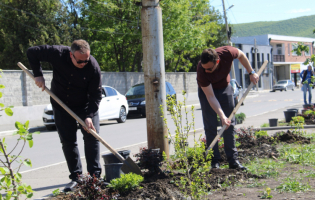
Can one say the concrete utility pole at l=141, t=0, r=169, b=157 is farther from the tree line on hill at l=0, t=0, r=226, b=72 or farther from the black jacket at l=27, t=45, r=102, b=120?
the tree line on hill at l=0, t=0, r=226, b=72

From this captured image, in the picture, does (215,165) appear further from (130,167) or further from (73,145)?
(73,145)

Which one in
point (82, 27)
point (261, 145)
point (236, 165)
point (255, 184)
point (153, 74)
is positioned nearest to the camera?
point (255, 184)

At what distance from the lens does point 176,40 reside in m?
29.5

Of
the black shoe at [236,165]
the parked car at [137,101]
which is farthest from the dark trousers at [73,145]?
the parked car at [137,101]

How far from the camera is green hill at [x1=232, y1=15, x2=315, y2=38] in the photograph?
17412 cm

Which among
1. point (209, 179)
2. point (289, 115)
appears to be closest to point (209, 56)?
point (209, 179)

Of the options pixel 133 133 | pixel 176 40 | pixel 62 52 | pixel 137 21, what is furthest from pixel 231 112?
pixel 176 40

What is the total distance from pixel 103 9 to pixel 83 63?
23.1 meters

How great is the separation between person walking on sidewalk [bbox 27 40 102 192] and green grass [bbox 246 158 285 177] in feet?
Answer: 6.90

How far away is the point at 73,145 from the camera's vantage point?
15.1ft

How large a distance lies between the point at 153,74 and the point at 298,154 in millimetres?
2590

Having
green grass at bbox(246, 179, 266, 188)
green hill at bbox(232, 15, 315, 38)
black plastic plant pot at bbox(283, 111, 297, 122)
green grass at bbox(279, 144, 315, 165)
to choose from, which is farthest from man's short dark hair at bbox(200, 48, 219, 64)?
green hill at bbox(232, 15, 315, 38)

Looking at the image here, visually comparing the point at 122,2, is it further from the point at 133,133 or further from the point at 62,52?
the point at 62,52

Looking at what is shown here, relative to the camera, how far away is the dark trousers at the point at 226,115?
195 inches
